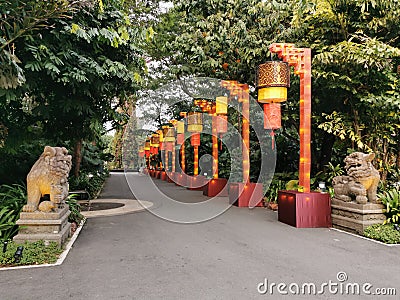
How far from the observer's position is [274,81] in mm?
7379

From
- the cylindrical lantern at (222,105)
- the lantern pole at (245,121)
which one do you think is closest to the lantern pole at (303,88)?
the lantern pole at (245,121)

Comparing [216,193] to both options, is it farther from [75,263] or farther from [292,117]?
[75,263]

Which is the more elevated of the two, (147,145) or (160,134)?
(160,134)

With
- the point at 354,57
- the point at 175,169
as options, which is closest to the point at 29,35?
the point at 354,57

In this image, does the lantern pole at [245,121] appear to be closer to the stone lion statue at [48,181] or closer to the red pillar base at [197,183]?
the red pillar base at [197,183]

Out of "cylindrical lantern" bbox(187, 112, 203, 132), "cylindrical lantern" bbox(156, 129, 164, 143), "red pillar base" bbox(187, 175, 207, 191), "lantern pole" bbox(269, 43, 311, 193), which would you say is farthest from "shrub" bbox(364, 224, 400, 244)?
"cylindrical lantern" bbox(156, 129, 164, 143)

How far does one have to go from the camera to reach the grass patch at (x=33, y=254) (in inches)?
192

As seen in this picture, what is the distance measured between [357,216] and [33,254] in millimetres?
5850

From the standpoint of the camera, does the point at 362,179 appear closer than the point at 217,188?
Yes

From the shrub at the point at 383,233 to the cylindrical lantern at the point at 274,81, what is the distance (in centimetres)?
315

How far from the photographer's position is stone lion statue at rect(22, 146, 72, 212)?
565cm

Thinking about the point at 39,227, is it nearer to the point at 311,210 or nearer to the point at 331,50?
the point at 311,210

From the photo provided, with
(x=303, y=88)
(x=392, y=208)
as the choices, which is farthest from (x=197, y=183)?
(x=392, y=208)

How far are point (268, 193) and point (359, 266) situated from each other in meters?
6.50
